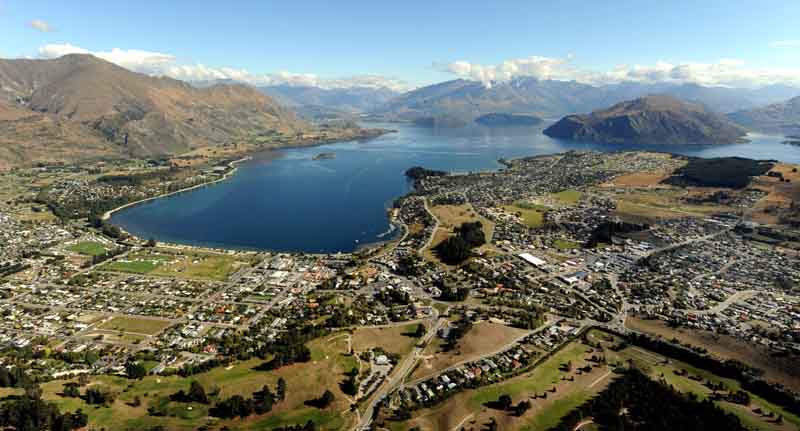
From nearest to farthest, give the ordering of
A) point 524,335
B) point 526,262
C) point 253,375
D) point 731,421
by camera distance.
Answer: point 731,421, point 253,375, point 524,335, point 526,262

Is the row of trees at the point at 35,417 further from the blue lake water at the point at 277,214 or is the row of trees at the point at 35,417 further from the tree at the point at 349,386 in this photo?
the blue lake water at the point at 277,214

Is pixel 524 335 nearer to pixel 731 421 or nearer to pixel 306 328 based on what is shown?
pixel 731 421

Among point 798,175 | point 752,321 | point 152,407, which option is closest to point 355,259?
point 152,407

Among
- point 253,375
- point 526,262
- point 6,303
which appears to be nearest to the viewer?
point 253,375

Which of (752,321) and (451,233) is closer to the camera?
(752,321)

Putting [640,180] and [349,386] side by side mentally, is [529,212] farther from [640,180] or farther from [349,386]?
[349,386]
